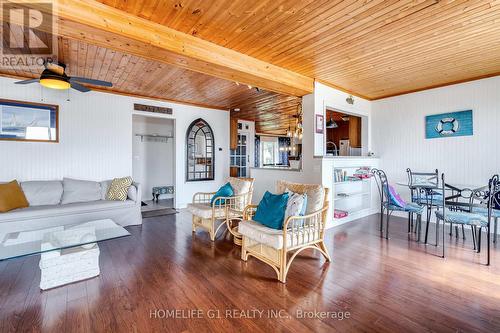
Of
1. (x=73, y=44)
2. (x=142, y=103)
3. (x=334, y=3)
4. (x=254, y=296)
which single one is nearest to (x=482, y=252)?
(x=254, y=296)

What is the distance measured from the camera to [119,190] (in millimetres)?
4363

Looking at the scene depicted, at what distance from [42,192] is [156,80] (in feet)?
8.73

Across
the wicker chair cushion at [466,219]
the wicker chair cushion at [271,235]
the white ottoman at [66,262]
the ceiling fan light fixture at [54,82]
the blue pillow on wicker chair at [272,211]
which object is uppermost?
the ceiling fan light fixture at [54,82]

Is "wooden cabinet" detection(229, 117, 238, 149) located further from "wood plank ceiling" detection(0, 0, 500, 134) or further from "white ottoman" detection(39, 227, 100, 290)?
"white ottoman" detection(39, 227, 100, 290)

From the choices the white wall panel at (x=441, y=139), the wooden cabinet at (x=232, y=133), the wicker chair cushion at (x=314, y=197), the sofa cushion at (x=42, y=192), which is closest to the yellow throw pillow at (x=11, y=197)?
the sofa cushion at (x=42, y=192)

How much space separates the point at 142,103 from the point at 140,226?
275 cm

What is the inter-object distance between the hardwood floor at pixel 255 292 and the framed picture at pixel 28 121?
236cm

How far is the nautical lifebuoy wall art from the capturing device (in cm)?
429

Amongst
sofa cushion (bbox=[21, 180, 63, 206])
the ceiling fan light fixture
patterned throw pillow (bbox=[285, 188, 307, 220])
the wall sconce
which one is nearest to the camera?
patterned throw pillow (bbox=[285, 188, 307, 220])

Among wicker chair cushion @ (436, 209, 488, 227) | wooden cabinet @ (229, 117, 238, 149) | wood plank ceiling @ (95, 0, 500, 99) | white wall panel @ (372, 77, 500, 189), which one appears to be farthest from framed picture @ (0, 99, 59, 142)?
white wall panel @ (372, 77, 500, 189)

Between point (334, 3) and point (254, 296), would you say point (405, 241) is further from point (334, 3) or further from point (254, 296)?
point (334, 3)

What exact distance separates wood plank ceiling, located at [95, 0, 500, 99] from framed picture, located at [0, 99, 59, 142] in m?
3.21

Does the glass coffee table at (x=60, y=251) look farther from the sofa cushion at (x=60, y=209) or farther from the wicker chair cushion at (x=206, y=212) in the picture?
the wicker chair cushion at (x=206, y=212)

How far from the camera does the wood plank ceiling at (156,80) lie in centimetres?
337
